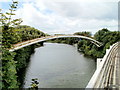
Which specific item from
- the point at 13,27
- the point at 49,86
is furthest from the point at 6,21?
the point at 49,86

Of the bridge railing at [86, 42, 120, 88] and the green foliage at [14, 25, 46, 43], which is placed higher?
the green foliage at [14, 25, 46, 43]

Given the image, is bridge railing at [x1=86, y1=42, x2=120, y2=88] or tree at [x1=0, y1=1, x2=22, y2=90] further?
tree at [x1=0, y1=1, x2=22, y2=90]

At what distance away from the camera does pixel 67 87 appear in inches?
400

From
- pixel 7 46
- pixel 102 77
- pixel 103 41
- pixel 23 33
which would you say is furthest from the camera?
pixel 103 41

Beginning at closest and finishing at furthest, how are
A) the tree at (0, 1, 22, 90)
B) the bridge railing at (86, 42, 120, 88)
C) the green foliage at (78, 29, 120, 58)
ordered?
the bridge railing at (86, 42, 120, 88) < the tree at (0, 1, 22, 90) < the green foliage at (78, 29, 120, 58)

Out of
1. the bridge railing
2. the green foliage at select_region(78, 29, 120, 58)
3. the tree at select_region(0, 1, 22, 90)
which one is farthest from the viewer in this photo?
the green foliage at select_region(78, 29, 120, 58)

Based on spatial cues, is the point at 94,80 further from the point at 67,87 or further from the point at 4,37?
the point at 67,87

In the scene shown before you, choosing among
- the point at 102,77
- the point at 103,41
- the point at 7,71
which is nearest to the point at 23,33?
the point at 7,71

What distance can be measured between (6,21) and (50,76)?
8.93m

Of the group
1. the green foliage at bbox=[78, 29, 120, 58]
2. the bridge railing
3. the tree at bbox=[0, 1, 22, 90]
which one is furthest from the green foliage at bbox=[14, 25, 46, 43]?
the green foliage at bbox=[78, 29, 120, 58]

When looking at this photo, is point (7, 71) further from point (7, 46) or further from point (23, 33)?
point (23, 33)

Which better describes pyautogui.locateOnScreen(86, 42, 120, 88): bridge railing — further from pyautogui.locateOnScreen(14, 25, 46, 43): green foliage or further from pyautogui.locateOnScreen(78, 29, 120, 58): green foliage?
pyautogui.locateOnScreen(78, 29, 120, 58): green foliage

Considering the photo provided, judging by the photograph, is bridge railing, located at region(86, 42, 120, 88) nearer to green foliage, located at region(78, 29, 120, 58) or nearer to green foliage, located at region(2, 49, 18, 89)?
green foliage, located at region(2, 49, 18, 89)

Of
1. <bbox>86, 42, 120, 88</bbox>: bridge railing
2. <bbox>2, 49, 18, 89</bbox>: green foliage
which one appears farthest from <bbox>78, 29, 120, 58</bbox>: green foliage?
<bbox>86, 42, 120, 88</bbox>: bridge railing
